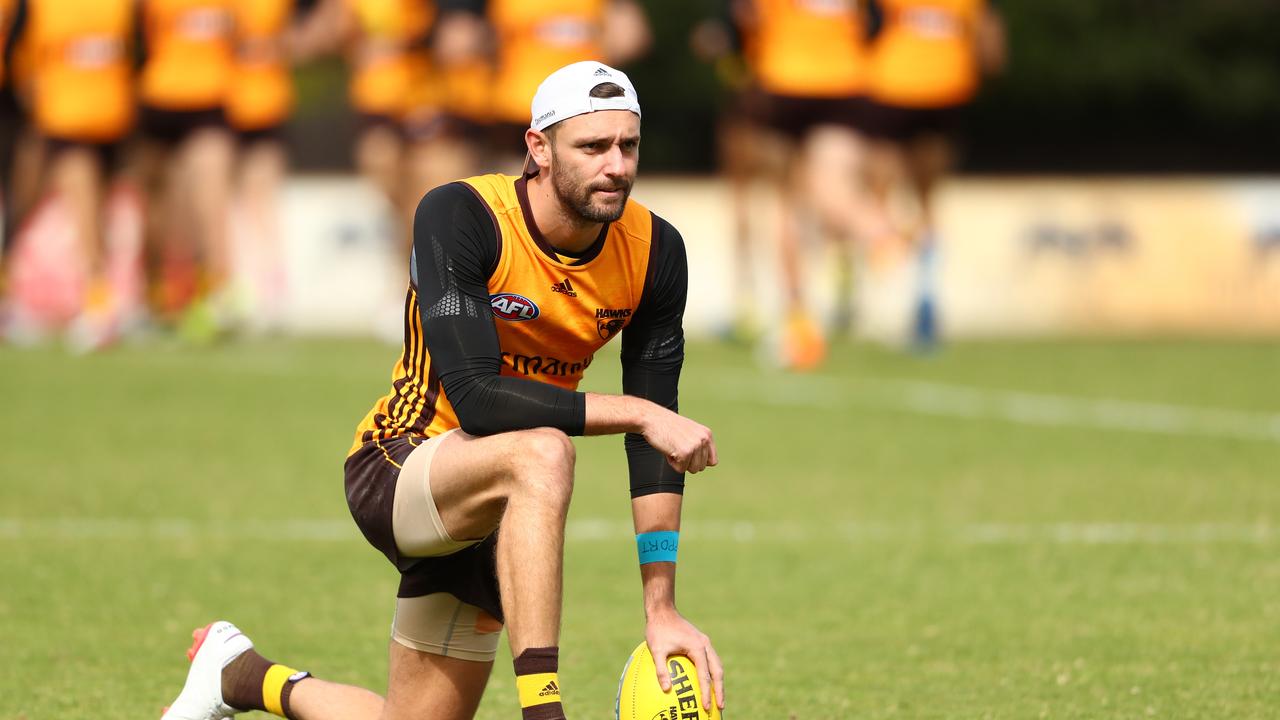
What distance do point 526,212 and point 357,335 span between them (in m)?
13.8

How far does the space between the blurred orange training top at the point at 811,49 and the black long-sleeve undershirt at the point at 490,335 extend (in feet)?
30.3

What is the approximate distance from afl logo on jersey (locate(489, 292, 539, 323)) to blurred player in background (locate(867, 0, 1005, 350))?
987 cm

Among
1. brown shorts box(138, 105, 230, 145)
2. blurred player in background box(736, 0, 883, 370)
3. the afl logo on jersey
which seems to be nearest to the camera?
the afl logo on jersey

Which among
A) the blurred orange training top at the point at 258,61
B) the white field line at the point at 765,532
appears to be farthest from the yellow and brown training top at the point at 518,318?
the blurred orange training top at the point at 258,61

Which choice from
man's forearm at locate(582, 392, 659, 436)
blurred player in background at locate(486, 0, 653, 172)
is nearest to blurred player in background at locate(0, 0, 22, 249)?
blurred player in background at locate(486, 0, 653, 172)

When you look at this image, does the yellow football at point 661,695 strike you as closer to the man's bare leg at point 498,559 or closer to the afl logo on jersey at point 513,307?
the man's bare leg at point 498,559

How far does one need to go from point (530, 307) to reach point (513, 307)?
0.14 feet

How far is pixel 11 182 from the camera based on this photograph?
18281 mm

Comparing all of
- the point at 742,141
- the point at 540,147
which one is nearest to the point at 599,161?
the point at 540,147

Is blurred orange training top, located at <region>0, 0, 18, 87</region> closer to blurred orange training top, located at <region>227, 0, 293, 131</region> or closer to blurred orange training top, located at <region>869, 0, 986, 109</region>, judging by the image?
blurred orange training top, located at <region>227, 0, 293, 131</region>

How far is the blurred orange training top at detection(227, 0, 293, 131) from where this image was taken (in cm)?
1708

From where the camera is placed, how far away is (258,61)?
17.1 m

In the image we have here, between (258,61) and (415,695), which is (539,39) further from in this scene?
(415,695)

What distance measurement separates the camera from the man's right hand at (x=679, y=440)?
4.47 meters
